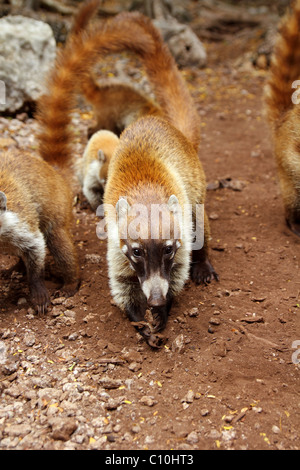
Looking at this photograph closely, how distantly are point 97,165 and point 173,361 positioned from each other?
3.48 metres

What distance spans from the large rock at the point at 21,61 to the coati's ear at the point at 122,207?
4.37m

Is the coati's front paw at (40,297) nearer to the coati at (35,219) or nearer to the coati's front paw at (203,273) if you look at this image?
the coati at (35,219)

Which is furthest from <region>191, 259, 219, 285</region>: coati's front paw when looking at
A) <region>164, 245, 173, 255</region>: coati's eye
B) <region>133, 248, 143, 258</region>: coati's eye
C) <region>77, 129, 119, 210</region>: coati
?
<region>77, 129, 119, 210</region>: coati

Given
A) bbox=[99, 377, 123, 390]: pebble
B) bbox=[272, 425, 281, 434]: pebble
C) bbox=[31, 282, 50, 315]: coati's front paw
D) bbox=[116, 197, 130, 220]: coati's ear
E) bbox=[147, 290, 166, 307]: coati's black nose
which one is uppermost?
→ bbox=[116, 197, 130, 220]: coati's ear

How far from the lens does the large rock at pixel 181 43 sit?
10.6 metres

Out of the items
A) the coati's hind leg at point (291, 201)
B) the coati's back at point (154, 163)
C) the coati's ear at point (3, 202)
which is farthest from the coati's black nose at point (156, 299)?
the coati's hind leg at point (291, 201)

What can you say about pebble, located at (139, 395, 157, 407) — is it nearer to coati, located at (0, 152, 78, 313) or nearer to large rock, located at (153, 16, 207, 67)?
coati, located at (0, 152, 78, 313)

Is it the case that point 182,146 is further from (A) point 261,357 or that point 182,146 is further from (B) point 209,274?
(A) point 261,357

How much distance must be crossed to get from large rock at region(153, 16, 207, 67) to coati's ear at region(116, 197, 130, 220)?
821 centimetres

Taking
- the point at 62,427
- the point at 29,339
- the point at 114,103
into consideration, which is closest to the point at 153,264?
the point at 62,427

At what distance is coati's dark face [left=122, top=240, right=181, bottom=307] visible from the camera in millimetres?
3197

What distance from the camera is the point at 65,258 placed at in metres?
4.48

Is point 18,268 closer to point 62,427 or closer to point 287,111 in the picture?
point 62,427

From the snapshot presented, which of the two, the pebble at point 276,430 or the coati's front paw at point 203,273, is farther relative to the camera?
the coati's front paw at point 203,273
